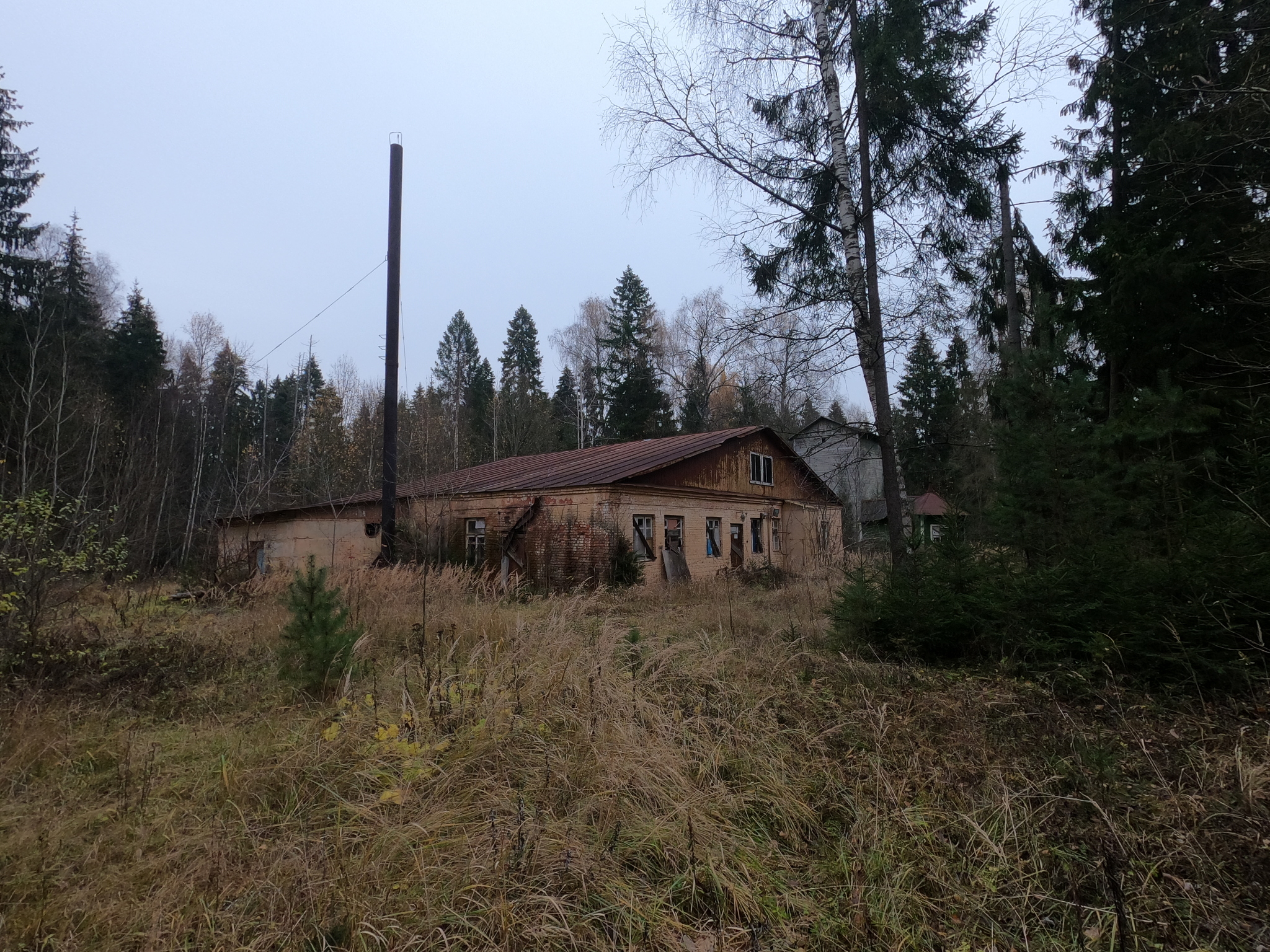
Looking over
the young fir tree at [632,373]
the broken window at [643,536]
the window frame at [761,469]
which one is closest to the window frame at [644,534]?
the broken window at [643,536]

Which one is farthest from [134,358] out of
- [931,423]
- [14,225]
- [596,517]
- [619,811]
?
[931,423]

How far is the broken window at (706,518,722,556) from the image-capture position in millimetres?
20469

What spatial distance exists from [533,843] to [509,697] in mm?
1496

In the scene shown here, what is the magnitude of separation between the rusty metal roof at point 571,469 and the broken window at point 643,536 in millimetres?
1376

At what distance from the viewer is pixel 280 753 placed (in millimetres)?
3996

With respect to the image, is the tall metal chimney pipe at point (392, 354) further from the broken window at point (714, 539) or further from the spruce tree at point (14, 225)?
the spruce tree at point (14, 225)

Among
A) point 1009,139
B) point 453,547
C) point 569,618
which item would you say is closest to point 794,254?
point 1009,139

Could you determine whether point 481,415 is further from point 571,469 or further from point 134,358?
point 571,469

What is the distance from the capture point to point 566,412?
41.7 m

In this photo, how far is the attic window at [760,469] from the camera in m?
22.6

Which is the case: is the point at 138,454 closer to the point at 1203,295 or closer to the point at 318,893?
the point at 318,893

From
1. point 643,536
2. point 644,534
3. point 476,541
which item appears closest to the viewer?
point 643,536

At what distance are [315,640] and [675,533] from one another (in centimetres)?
1452

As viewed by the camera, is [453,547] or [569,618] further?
[453,547]
